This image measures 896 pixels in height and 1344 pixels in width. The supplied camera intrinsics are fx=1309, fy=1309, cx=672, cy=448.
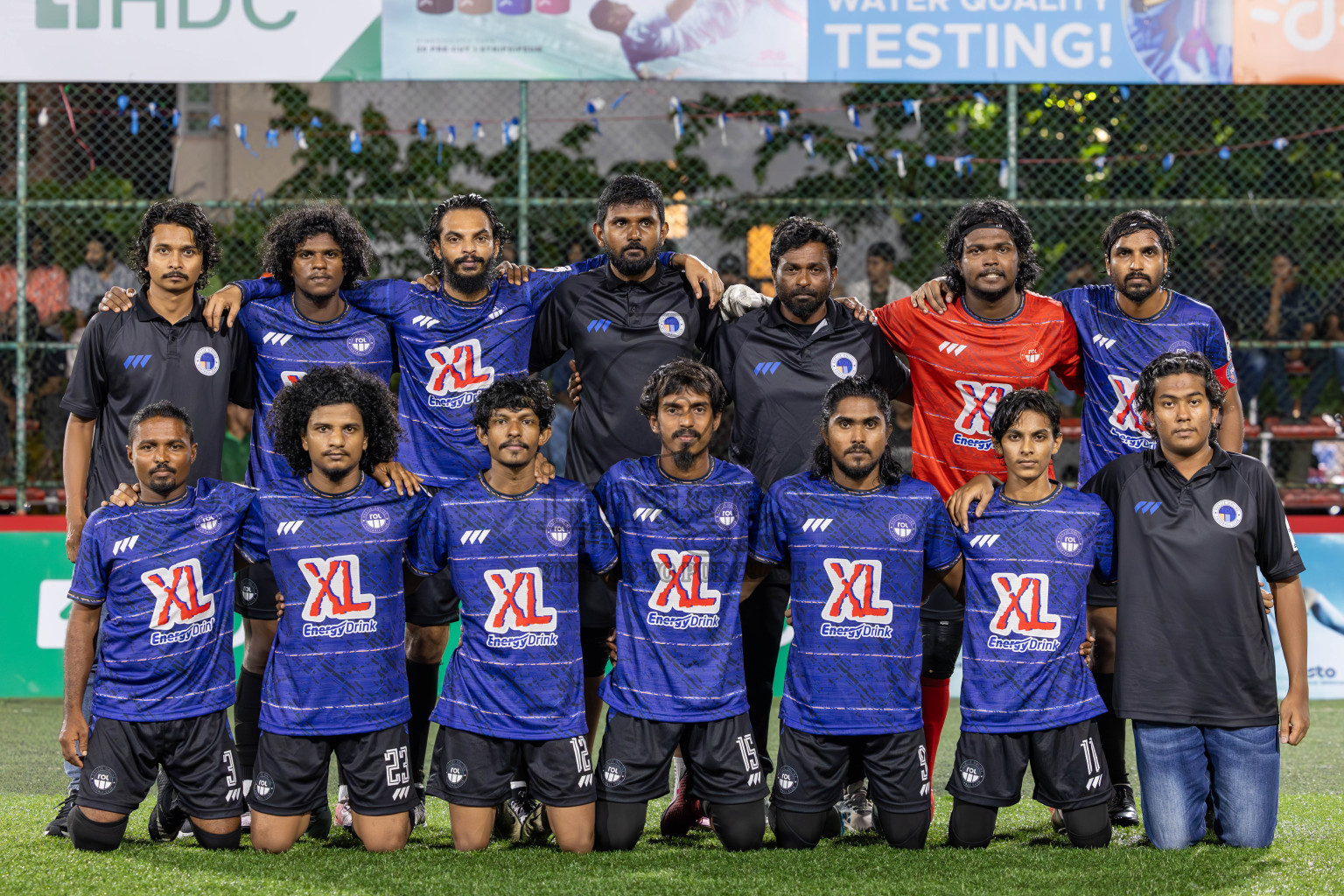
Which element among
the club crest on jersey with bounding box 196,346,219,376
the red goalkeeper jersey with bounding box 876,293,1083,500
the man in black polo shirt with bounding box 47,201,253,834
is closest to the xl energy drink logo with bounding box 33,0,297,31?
the man in black polo shirt with bounding box 47,201,253,834

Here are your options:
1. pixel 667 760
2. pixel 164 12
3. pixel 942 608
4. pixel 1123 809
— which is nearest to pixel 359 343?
pixel 667 760

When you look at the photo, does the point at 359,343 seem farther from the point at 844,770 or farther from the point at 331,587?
the point at 844,770

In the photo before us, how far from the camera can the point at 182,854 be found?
443cm

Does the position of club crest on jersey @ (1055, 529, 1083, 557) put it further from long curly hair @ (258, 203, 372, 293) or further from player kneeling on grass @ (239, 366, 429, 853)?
long curly hair @ (258, 203, 372, 293)

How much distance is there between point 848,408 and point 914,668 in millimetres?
945

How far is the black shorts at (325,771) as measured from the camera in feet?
14.6

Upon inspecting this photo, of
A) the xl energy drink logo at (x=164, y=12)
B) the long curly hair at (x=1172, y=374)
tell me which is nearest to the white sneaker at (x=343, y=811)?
the long curly hair at (x=1172, y=374)

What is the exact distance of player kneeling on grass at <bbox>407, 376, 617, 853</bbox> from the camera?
4492 millimetres

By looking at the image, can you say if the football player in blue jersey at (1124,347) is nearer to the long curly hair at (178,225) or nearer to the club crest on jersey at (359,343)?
the club crest on jersey at (359,343)

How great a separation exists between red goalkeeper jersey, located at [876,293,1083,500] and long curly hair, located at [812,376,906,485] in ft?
1.62

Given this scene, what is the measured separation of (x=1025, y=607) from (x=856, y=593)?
58 cm

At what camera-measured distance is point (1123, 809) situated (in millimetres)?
5074

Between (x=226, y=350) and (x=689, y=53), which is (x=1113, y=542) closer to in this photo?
(x=226, y=350)

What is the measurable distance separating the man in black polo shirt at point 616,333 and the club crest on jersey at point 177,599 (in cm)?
139
